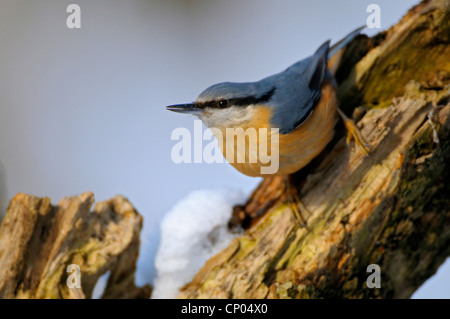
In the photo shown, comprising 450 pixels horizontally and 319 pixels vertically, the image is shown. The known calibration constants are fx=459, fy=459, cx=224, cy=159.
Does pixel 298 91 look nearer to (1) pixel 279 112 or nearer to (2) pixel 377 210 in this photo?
(1) pixel 279 112

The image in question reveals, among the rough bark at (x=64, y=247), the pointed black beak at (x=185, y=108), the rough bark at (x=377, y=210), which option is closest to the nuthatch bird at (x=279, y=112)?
the pointed black beak at (x=185, y=108)

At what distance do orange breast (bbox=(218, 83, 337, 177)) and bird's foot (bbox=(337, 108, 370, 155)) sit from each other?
5.7 inches

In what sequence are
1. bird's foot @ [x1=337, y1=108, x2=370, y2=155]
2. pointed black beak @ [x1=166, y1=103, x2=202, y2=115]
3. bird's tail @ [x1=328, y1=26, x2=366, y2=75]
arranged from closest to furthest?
pointed black beak @ [x1=166, y1=103, x2=202, y2=115], bird's foot @ [x1=337, y1=108, x2=370, y2=155], bird's tail @ [x1=328, y1=26, x2=366, y2=75]

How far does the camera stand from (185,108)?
6.58ft

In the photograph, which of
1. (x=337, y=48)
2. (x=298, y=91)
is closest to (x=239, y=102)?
(x=298, y=91)

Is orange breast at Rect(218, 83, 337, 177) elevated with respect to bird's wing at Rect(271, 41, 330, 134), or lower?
lower

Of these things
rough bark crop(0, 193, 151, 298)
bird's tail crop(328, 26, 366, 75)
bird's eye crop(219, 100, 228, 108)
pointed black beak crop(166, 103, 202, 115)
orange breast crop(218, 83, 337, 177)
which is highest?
bird's tail crop(328, 26, 366, 75)

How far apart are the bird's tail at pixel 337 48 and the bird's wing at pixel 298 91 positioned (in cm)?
7

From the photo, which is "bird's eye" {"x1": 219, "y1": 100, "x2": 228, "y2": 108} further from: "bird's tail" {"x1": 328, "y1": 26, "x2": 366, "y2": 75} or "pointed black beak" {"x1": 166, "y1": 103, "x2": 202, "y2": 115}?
"bird's tail" {"x1": 328, "y1": 26, "x2": 366, "y2": 75}

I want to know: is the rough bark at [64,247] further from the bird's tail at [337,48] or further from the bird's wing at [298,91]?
the bird's tail at [337,48]

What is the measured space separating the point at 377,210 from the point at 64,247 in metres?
1.46

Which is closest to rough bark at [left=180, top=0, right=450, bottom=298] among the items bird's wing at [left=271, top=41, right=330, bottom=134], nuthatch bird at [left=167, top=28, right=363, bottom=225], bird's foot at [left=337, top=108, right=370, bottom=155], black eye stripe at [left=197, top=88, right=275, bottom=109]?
bird's foot at [left=337, top=108, right=370, bottom=155]

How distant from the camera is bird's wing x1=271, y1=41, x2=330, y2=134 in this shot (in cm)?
202

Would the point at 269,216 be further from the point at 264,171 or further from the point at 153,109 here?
the point at 153,109
